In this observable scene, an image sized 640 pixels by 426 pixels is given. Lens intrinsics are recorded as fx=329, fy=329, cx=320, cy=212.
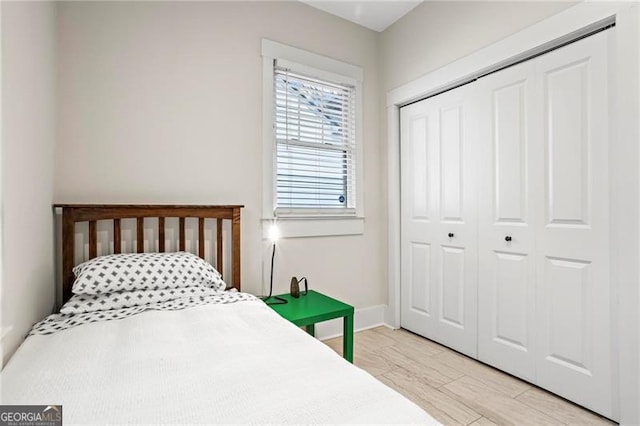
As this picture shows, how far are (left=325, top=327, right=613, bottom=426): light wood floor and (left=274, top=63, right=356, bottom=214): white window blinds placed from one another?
3.93 feet

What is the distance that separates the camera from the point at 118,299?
5.21ft

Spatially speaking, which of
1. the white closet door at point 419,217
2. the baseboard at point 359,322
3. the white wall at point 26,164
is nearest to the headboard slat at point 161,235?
the white wall at point 26,164

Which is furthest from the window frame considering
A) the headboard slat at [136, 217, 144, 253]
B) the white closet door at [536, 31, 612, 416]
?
the white closet door at [536, 31, 612, 416]

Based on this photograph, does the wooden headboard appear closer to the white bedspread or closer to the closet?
the white bedspread

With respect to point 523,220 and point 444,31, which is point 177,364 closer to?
point 523,220

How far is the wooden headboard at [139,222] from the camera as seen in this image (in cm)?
181

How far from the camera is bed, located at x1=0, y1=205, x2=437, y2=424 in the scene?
2.54 ft

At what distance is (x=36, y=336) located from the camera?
4.19ft

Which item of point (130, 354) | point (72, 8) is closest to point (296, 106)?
point (72, 8)

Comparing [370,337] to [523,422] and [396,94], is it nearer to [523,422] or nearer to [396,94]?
[523,422]

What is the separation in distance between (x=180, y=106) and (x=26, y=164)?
102 cm

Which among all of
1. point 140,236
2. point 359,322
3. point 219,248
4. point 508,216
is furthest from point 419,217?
point 140,236

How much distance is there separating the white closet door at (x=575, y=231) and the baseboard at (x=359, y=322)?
133 centimetres

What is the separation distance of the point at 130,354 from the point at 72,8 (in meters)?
2.01
